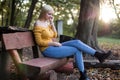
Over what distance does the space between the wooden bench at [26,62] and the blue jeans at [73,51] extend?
0.43ft

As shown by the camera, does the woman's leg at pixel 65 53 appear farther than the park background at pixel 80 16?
No

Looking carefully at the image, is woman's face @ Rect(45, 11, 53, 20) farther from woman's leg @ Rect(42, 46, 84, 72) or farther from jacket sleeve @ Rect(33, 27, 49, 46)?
woman's leg @ Rect(42, 46, 84, 72)

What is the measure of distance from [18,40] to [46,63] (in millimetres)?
788

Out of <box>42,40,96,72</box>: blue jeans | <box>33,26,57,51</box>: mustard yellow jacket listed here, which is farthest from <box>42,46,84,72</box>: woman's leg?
A: <box>33,26,57,51</box>: mustard yellow jacket

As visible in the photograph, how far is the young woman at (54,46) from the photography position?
5.77 m

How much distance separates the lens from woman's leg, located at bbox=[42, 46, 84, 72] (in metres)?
5.74

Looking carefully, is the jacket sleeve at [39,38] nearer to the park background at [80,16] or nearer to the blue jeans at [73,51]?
the blue jeans at [73,51]

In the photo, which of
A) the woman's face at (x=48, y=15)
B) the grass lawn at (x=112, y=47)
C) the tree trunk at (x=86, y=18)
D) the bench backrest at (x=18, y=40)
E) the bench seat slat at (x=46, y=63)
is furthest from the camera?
the grass lawn at (x=112, y=47)

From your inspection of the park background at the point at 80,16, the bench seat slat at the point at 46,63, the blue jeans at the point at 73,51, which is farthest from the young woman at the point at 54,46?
the park background at the point at 80,16

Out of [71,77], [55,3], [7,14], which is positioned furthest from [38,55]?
[7,14]

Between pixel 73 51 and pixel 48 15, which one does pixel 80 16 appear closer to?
pixel 48 15

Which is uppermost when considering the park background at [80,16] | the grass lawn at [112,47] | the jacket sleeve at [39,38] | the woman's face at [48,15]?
the woman's face at [48,15]

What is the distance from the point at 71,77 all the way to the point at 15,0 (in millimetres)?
11003

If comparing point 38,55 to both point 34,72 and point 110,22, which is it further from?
point 110,22
